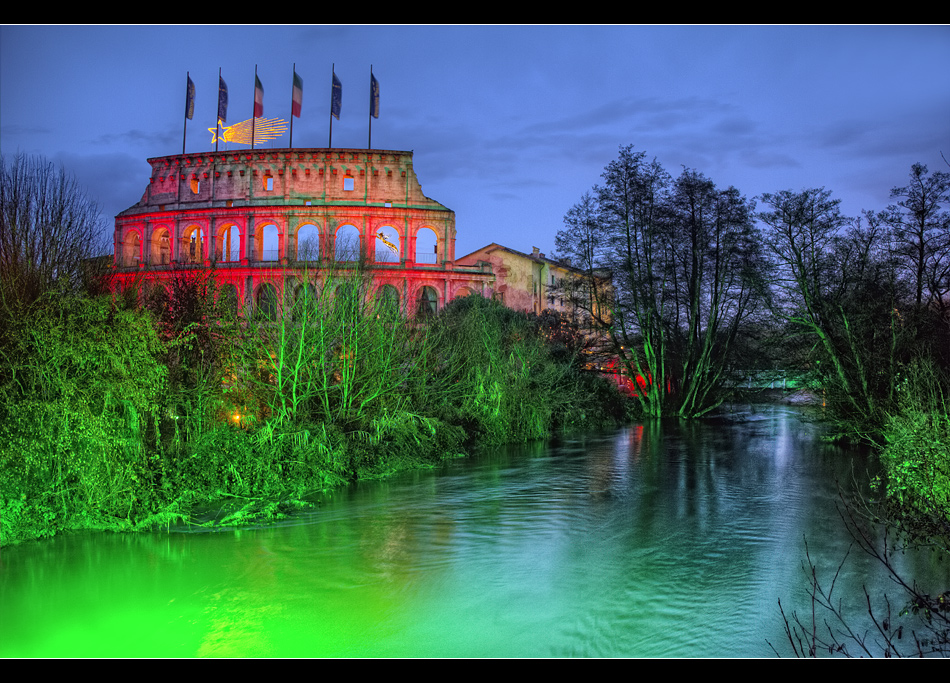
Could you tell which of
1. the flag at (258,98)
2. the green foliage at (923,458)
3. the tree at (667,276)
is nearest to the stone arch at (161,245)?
the flag at (258,98)

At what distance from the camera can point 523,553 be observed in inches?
453

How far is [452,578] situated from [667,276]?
102 ft

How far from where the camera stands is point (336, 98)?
48.9 m

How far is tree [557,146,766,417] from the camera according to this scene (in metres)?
37.7

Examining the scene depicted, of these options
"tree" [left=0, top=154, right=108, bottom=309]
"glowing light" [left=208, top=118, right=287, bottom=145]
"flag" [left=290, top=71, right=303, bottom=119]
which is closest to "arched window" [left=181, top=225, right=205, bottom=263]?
"glowing light" [left=208, top=118, right=287, bottom=145]

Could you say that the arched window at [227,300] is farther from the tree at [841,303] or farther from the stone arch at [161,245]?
the stone arch at [161,245]

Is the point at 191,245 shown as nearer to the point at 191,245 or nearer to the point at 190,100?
the point at 191,245

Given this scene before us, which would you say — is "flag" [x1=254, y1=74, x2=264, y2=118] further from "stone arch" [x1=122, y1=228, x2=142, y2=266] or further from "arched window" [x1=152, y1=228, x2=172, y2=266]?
"stone arch" [x1=122, y1=228, x2=142, y2=266]

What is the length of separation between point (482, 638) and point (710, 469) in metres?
13.3

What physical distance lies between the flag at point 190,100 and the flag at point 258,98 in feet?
13.0

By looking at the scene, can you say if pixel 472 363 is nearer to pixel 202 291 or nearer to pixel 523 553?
pixel 202 291

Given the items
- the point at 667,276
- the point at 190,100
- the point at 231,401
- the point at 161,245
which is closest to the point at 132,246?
the point at 161,245

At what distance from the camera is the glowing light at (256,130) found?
50500 millimetres

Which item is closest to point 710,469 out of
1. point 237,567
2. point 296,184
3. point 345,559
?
point 345,559
